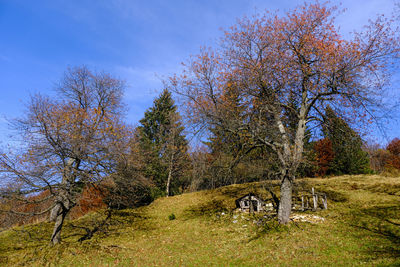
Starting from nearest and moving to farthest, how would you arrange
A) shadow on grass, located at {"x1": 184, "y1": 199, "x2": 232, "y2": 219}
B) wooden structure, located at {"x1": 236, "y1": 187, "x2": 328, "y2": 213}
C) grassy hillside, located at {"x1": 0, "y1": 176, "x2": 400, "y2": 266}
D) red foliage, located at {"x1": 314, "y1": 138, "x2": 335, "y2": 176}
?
grassy hillside, located at {"x1": 0, "y1": 176, "x2": 400, "y2": 266} < wooden structure, located at {"x1": 236, "y1": 187, "x2": 328, "y2": 213} < shadow on grass, located at {"x1": 184, "y1": 199, "x2": 232, "y2": 219} < red foliage, located at {"x1": 314, "y1": 138, "x2": 335, "y2": 176}

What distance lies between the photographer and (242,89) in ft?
43.1

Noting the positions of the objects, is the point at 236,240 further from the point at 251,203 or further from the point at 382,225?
the point at 382,225

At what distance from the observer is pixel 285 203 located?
11.9 meters

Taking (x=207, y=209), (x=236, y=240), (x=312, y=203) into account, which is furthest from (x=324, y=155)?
(x=236, y=240)

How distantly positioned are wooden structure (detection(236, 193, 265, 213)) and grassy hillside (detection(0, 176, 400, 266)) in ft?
3.29

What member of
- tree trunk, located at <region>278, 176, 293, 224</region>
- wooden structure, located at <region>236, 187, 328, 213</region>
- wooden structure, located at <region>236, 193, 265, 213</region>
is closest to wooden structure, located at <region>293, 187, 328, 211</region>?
wooden structure, located at <region>236, 187, 328, 213</region>

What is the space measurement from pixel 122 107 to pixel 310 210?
17072 mm

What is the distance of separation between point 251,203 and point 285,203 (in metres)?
3.89

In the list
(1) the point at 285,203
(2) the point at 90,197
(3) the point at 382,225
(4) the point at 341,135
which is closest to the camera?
(3) the point at 382,225

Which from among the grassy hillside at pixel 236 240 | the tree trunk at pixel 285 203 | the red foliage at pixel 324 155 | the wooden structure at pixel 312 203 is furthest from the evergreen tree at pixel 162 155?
the red foliage at pixel 324 155

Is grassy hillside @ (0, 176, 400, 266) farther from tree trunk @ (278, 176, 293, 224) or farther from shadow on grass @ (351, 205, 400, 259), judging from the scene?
tree trunk @ (278, 176, 293, 224)

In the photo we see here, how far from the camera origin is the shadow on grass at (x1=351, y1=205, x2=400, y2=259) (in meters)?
7.84

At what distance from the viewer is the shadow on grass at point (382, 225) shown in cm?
784

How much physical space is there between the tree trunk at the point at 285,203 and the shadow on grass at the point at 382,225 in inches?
115
